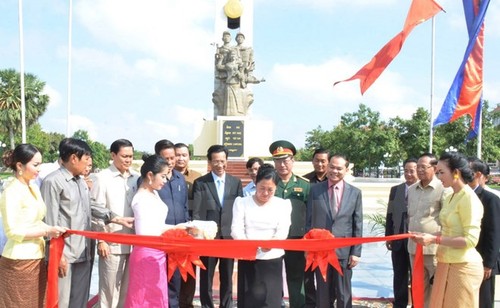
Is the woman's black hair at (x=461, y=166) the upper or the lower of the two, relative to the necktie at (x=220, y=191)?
upper

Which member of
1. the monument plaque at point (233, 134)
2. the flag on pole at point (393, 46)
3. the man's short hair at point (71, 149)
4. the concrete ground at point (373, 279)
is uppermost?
the flag on pole at point (393, 46)

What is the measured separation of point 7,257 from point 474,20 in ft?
18.7

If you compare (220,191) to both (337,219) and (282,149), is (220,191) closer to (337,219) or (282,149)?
(282,149)

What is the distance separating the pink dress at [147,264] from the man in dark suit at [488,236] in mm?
2327

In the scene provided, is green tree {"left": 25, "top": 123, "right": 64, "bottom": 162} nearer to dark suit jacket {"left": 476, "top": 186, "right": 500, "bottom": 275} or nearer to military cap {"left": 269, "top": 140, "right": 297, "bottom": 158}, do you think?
military cap {"left": 269, "top": 140, "right": 297, "bottom": 158}

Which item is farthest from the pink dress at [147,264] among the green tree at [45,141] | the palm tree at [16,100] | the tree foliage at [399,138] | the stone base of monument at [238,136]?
the green tree at [45,141]

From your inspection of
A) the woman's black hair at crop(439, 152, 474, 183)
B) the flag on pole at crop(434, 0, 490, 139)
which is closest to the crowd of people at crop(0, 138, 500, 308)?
the woman's black hair at crop(439, 152, 474, 183)

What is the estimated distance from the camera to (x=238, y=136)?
56.5 feet

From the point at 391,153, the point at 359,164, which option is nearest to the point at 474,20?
the point at 391,153

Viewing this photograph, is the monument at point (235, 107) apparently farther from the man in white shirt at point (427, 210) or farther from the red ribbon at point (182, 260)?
the red ribbon at point (182, 260)

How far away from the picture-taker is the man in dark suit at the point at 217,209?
413 centimetres

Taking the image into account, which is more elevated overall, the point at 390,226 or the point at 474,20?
the point at 474,20

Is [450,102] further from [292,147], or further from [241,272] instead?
[241,272]

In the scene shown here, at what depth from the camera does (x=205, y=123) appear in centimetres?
1797
